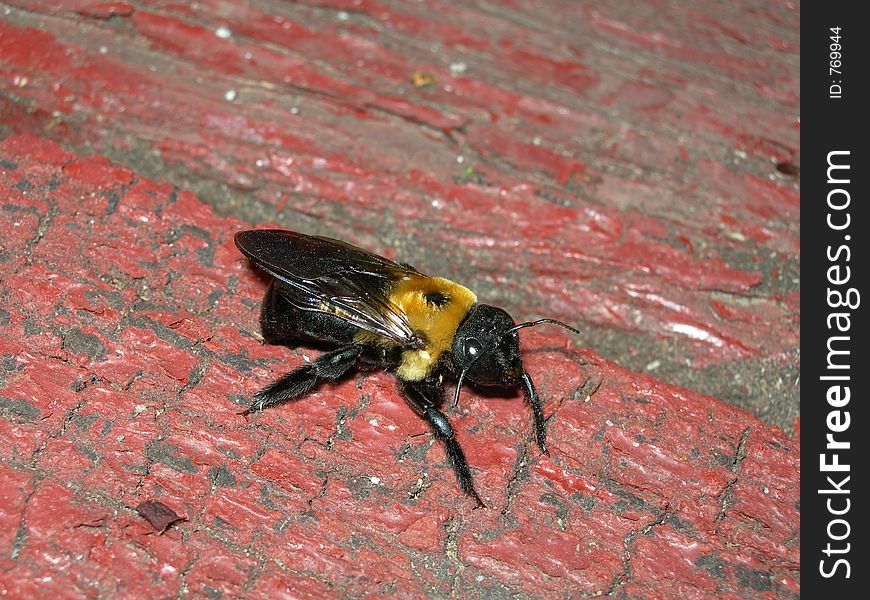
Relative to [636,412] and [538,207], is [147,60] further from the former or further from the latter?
[636,412]

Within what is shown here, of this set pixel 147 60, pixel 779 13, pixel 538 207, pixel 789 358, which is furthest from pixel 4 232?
pixel 779 13

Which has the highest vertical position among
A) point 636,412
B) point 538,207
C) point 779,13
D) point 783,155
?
point 779,13

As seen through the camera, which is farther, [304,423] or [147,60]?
[147,60]

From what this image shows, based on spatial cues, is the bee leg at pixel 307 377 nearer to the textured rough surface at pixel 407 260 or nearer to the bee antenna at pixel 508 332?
the textured rough surface at pixel 407 260

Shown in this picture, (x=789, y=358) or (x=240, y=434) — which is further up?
(x=789, y=358)

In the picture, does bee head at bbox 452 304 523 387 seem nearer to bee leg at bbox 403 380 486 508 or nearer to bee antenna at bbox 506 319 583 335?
bee antenna at bbox 506 319 583 335

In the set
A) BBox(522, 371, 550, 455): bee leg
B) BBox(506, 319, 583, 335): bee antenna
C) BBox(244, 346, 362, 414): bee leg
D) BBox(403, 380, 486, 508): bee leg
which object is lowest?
BBox(244, 346, 362, 414): bee leg

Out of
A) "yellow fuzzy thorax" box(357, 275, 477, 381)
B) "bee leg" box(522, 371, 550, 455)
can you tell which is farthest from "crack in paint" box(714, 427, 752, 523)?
"yellow fuzzy thorax" box(357, 275, 477, 381)
